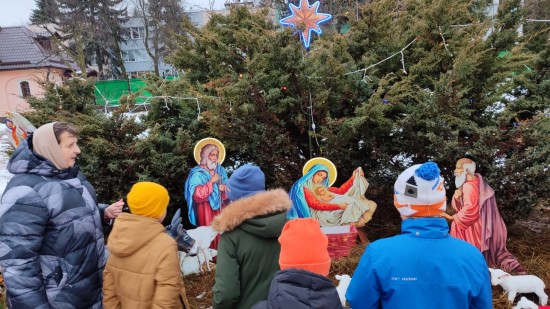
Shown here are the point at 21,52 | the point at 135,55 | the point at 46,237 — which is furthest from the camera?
the point at 135,55

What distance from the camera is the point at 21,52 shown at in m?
23.0

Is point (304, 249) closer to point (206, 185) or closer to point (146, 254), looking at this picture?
point (146, 254)

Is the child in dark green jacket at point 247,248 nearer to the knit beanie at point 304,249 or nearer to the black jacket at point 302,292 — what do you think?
the knit beanie at point 304,249

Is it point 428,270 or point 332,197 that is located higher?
point 428,270

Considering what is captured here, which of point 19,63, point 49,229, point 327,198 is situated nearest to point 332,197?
point 327,198

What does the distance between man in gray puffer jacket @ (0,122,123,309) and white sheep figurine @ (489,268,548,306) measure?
10.4ft

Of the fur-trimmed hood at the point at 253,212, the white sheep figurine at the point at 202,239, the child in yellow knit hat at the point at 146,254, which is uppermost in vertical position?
the fur-trimmed hood at the point at 253,212

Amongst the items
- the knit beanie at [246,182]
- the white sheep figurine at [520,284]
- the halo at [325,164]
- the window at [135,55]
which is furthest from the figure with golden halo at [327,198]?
the window at [135,55]

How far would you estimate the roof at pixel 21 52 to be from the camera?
877 inches

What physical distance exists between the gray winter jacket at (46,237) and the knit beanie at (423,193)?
1.80m

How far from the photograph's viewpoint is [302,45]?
182 inches

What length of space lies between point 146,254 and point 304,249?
1.09 meters

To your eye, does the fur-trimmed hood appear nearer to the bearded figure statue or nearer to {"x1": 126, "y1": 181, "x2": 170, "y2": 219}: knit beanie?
{"x1": 126, "y1": 181, "x2": 170, "y2": 219}: knit beanie

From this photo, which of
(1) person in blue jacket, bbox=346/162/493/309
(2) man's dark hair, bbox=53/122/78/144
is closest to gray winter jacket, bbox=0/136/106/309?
(2) man's dark hair, bbox=53/122/78/144
